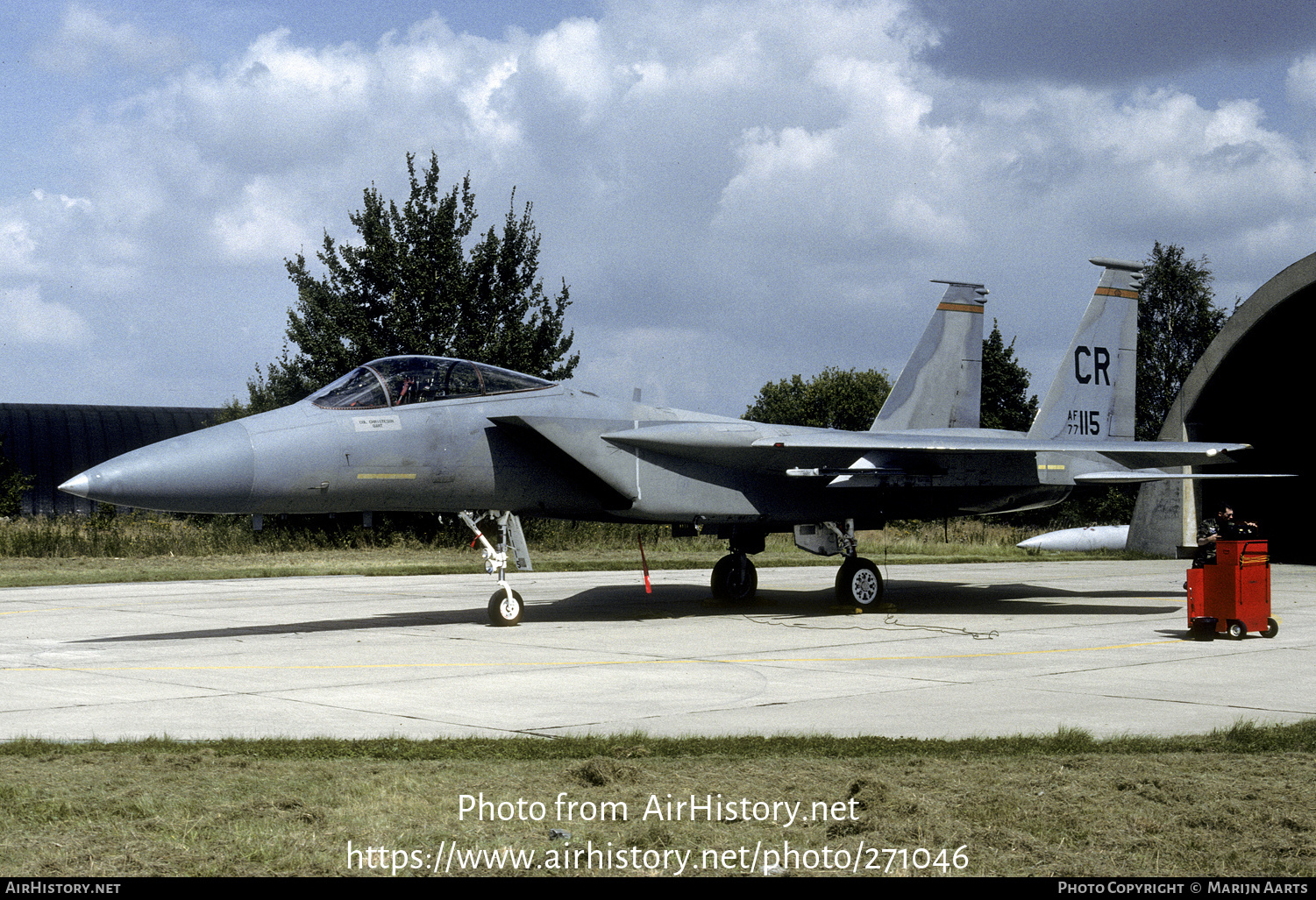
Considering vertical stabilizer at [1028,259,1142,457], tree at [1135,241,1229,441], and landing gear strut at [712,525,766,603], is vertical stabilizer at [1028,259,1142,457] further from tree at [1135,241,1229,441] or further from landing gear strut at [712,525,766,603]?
tree at [1135,241,1229,441]

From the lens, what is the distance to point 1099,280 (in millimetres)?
17719

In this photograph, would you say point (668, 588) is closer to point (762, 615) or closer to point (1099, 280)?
point (762, 615)

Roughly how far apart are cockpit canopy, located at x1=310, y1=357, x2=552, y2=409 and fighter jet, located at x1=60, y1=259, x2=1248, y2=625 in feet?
0.06

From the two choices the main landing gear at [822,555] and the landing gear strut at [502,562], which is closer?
the landing gear strut at [502,562]

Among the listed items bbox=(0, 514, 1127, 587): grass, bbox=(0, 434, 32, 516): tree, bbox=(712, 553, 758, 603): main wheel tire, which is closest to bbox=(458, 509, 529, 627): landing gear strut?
bbox=(712, 553, 758, 603): main wheel tire

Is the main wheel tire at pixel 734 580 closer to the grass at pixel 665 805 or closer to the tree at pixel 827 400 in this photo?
the grass at pixel 665 805

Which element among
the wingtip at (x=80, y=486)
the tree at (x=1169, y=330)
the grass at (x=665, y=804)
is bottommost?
the grass at (x=665, y=804)

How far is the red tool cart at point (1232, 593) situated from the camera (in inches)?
474

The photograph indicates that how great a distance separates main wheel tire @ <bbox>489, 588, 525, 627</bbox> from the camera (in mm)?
12828

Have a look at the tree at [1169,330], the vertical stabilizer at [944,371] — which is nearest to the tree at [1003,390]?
the tree at [1169,330]

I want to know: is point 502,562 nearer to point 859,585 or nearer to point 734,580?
point 734,580

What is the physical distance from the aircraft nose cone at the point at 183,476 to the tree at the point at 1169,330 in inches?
2130
